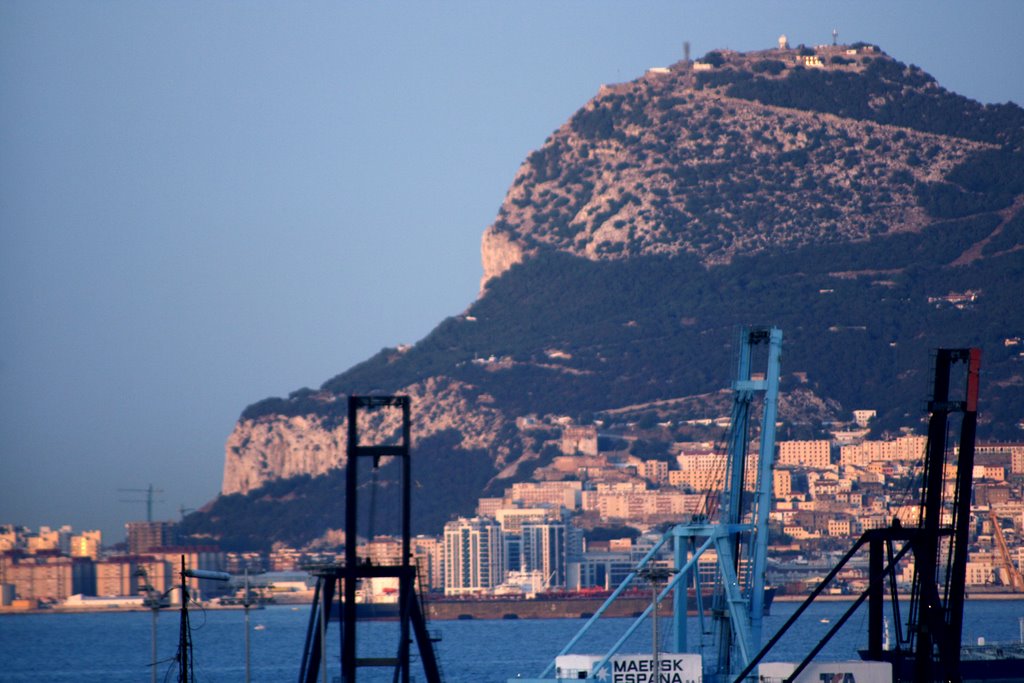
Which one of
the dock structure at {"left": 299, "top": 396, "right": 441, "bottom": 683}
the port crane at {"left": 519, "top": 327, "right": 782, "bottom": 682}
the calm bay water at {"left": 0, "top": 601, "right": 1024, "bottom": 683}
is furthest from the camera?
the calm bay water at {"left": 0, "top": 601, "right": 1024, "bottom": 683}

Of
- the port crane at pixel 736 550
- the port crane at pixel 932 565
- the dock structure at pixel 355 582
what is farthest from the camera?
the port crane at pixel 736 550

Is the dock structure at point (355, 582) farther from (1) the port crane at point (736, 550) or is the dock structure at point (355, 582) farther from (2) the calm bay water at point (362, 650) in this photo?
(2) the calm bay water at point (362, 650)

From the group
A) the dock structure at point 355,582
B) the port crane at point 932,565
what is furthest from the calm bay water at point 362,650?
the port crane at point 932,565

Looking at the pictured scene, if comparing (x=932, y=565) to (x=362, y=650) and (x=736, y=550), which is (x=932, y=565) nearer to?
(x=736, y=550)

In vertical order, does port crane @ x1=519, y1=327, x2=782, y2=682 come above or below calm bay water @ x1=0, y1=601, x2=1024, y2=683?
above

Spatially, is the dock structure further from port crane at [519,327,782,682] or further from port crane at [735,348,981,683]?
port crane at [519,327,782,682]

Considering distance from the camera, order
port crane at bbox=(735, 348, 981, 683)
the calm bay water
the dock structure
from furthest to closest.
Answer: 1. the calm bay water
2. port crane at bbox=(735, 348, 981, 683)
3. the dock structure

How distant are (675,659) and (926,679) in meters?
8.31

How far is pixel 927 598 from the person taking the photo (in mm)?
64688

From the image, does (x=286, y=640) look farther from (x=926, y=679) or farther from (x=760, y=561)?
(x=926, y=679)

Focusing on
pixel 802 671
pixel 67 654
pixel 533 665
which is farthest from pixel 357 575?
pixel 67 654

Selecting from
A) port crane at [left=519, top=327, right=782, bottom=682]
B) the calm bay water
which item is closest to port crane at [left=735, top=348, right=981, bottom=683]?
port crane at [left=519, top=327, right=782, bottom=682]

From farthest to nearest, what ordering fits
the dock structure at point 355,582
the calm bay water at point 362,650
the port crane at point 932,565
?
the calm bay water at point 362,650, the port crane at point 932,565, the dock structure at point 355,582

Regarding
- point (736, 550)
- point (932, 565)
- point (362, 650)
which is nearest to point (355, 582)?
point (932, 565)
